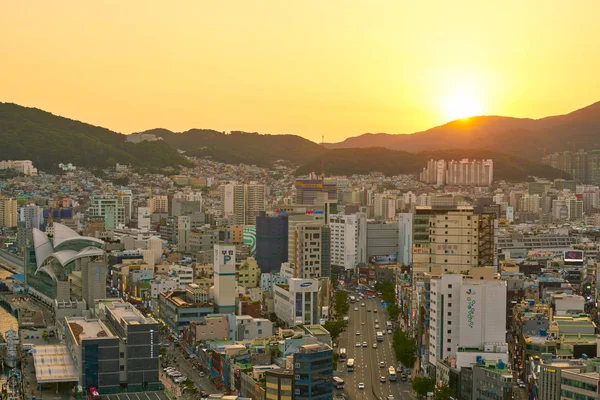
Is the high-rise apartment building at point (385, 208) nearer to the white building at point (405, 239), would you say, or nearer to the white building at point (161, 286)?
the white building at point (405, 239)

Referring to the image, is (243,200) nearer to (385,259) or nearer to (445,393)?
(385,259)

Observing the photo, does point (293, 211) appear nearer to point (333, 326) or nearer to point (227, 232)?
point (227, 232)

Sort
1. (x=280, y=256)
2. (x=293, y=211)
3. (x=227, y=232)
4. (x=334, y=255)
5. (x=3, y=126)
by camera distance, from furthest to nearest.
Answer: (x=3, y=126)
(x=227, y=232)
(x=334, y=255)
(x=293, y=211)
(x=280, y=256)

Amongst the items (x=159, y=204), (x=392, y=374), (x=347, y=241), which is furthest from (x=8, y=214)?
(x=392, y=374)

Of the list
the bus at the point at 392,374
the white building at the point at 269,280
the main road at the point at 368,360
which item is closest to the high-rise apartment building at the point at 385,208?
the white building at the point at 269,280


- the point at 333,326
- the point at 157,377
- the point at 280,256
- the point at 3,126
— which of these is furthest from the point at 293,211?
the point at 3,126

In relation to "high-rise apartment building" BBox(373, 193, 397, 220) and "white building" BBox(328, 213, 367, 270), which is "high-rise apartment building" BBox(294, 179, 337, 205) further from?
"white building" BBox(328, 213, 367, 270)

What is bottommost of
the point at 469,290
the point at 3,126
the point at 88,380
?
the point at 88,380
